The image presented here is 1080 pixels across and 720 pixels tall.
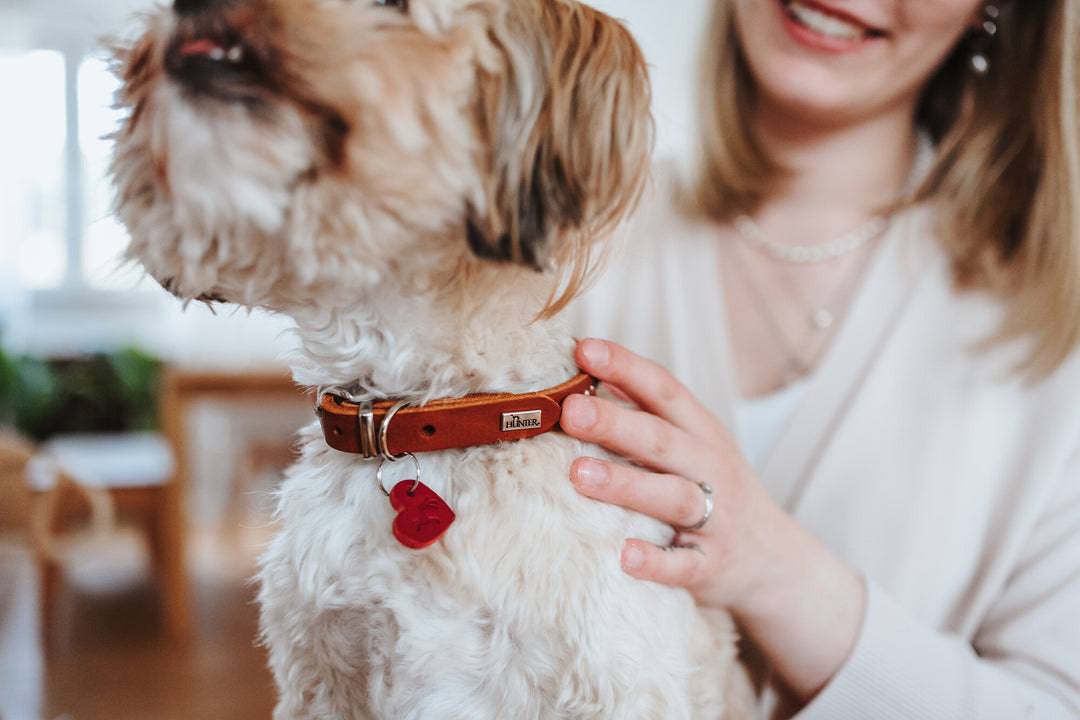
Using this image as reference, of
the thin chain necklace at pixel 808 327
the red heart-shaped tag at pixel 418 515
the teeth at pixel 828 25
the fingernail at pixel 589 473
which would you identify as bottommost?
the thin chain necklace at pixel 808 327

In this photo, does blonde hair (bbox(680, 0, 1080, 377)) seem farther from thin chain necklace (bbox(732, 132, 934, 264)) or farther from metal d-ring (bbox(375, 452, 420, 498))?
metal d-ring (bbox(375, 452, 420, 498))

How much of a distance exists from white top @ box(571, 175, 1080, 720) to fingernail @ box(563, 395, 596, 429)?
424 millimetres

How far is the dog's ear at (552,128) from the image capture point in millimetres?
575

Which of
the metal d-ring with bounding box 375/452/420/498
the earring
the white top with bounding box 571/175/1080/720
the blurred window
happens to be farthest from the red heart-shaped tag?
the blurred window

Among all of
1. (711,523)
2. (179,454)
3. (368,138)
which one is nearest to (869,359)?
(711,523)

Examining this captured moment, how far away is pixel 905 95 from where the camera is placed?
121 centimetres

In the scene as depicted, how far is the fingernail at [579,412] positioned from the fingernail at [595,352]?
0.06 meters

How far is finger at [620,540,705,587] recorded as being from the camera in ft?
2.23

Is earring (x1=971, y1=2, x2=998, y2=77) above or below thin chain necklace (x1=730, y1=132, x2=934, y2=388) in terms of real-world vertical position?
above

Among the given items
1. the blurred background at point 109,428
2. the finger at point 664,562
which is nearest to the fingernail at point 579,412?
the finger at point 664,562

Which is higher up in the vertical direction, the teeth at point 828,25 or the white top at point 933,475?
the teeth at point 828,25

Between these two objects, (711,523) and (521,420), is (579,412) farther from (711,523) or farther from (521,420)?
(711,523)

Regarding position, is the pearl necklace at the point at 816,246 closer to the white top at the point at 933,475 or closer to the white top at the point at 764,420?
the white top at the point at 933,475

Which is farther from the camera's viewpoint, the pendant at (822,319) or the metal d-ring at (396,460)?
the pendant at (822,319)
